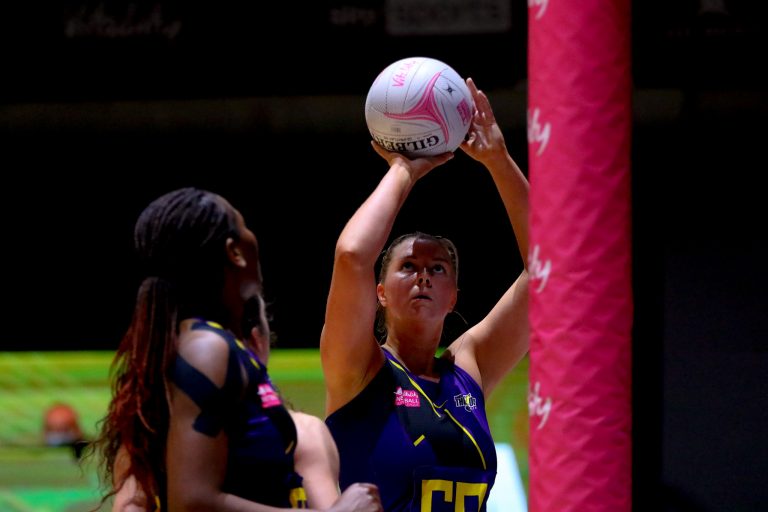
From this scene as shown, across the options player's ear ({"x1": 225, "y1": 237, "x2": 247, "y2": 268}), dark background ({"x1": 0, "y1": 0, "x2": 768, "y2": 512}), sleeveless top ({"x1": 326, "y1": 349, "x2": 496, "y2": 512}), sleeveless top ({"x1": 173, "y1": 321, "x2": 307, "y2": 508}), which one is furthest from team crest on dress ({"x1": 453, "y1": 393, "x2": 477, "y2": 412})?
dark background ({"x1": 0, "y1": 0, "x2": 768, "y2": 512})

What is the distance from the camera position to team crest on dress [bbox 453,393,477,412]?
10.2 feet

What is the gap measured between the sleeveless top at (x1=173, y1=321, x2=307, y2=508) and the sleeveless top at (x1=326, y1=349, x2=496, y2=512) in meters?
0.77

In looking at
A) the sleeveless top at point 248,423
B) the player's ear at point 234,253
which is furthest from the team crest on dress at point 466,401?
the player's ear at point 234,253

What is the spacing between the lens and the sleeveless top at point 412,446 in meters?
2.90

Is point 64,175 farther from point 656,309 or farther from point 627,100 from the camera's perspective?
point 627,100

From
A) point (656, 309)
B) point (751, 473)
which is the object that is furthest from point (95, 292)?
point (751, 473)

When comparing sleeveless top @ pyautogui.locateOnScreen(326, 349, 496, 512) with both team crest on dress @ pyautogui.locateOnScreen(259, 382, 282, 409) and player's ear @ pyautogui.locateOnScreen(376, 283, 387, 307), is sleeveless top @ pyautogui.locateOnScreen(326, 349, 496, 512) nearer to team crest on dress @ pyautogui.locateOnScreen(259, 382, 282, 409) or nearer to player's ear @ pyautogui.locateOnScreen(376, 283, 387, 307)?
player's ear @ pyautogui.locateOnScreen(376, 283, 387, 307)

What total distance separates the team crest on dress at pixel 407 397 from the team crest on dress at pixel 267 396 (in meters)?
0.90

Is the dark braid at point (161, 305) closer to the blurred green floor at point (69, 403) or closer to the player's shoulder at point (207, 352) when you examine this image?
the player's shoulder at point (207, 352)

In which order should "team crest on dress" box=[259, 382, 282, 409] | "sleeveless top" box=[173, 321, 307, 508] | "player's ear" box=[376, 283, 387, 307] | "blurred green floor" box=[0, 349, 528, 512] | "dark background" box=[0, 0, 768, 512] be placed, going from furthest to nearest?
Result: 1. "blurred green floor" box=[0, 349, 528, 512]
2. "dark background" box=[0, 0, 768, 512]
3. "player's ear" box=[376, 283, 387, 307]
4. "team crest on dress" box=[259, 382, 282, 409]
5. "sleeveless top" box=[173, 321, 307, 508]

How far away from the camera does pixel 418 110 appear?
3.05 metres

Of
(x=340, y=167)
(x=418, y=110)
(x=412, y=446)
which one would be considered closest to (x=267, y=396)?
(x=412, y=446)

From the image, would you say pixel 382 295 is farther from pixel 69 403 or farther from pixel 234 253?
pixel 69 403

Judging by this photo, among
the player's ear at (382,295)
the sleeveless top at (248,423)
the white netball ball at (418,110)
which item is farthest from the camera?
the player's ear at (382,295)
